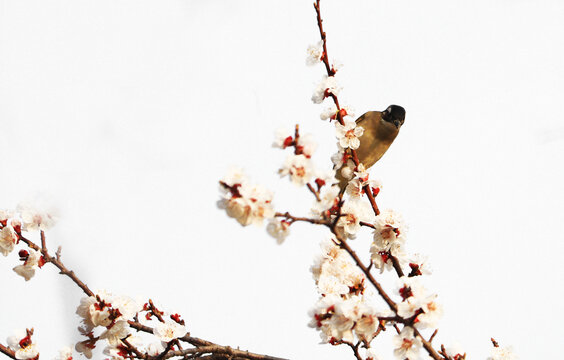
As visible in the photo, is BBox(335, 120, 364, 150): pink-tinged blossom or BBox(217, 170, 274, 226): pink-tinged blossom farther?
BBox(335, 120, 364, 150): pink-tinged blossom

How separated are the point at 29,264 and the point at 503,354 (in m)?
1.51

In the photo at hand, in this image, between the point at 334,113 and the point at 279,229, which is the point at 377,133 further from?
the point at 279,229

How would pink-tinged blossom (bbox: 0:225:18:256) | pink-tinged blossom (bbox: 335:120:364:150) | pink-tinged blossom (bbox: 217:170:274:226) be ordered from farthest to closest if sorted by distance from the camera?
pink-tinged blossom (bbox: 335:120:364:150) → pink-tinged blossom (bbox: 0:225:18:256) → pink-tinged blossom (bbox: 217:170:274:226)

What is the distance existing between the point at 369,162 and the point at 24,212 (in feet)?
6.23

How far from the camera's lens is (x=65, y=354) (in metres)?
1.44

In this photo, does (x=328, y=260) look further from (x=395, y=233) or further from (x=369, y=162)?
(x=369, y=162)

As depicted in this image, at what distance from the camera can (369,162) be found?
2.72 meters

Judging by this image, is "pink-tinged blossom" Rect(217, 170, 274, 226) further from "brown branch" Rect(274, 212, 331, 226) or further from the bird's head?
the bird's head

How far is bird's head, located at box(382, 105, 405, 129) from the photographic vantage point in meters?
2.75

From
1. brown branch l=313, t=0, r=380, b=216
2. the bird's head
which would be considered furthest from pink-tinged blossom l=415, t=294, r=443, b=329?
the bird's head

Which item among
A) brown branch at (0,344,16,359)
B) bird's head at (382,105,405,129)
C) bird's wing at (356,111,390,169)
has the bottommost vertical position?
brown branch at (0,344,16,359)

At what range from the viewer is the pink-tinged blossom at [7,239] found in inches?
53.6

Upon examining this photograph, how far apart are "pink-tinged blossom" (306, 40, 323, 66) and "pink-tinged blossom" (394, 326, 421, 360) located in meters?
0.90

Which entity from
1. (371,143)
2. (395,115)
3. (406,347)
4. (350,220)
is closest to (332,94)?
(350,220)
